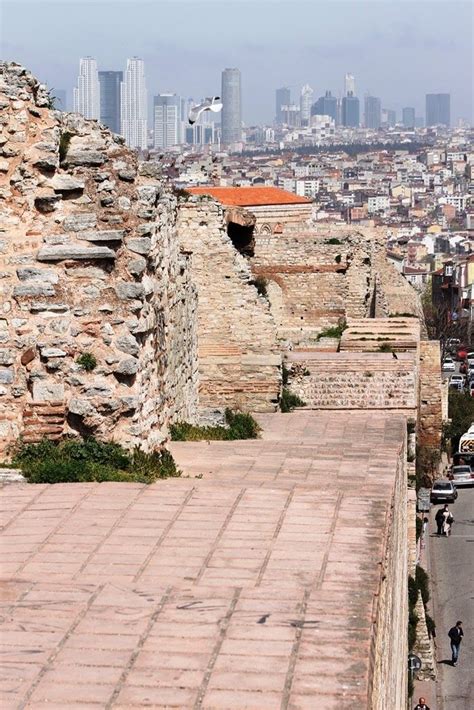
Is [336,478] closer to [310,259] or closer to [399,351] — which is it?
[399,351]

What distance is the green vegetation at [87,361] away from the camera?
674 centimetres

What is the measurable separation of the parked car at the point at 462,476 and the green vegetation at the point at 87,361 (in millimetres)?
23471

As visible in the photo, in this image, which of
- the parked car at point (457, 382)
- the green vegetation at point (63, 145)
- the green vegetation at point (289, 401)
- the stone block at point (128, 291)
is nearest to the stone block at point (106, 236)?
the stone block at point (128, 291)

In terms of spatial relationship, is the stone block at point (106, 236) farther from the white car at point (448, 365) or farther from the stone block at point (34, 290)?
the white car at point (448, 365)

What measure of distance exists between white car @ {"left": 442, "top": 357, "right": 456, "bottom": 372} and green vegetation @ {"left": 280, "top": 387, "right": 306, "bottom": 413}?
39644 mm

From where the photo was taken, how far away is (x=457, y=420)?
34.5 m

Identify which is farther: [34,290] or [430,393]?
[430,393]

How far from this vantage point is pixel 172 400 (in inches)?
334

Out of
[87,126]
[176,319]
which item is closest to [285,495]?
[87,126]

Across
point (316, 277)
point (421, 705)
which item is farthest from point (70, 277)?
point (316, 277)

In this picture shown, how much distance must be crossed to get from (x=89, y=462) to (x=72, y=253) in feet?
3.06

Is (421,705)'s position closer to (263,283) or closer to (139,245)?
(263,283)

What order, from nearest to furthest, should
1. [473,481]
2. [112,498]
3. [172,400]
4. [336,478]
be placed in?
[112,498], [336,478], [172,400], [473,481]

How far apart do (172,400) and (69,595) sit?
3.70 m
